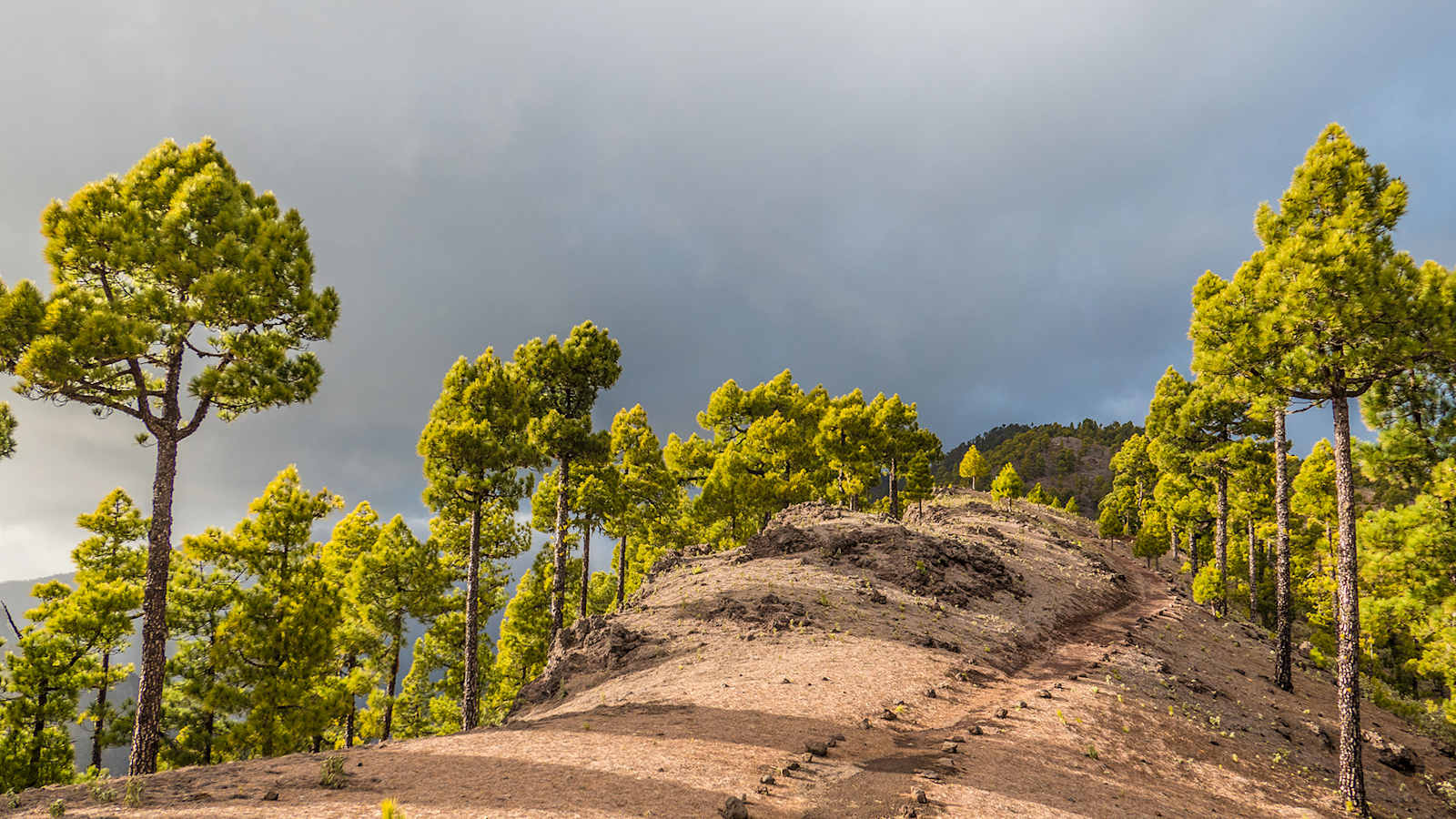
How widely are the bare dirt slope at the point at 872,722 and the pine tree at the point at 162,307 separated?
7.18 metres

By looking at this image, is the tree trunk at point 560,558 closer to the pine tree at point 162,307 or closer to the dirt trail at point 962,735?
the pine tree at point 162,307

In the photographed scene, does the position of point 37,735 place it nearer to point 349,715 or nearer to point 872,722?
point 349,715

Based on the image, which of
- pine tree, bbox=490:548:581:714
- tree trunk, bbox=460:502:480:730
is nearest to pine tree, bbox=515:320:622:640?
tree trunk, bbox=460:502:480:730

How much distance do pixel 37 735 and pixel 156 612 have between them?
12.9 meters

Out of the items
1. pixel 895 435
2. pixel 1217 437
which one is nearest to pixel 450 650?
pixel 895 435

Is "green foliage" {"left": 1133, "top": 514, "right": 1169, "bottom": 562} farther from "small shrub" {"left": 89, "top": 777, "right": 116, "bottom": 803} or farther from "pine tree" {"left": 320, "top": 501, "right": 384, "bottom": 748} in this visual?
"small shrub" {"left": 89, "top": 777, "right": 116, "bottom": 803}

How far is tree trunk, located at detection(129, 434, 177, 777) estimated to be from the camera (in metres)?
12.3

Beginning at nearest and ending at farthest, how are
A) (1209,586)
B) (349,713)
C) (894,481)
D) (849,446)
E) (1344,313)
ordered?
(1344,313) < (349,713) < (1209,586) < (849,446) < (894,481)

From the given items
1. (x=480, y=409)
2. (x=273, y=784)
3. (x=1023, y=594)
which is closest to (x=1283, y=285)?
(x=1023, y=594)

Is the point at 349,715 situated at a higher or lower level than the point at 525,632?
lower

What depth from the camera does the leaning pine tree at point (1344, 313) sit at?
1154 centimetres

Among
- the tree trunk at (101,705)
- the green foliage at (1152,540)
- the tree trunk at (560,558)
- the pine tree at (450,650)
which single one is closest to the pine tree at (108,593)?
the tree trunk at (101,705)

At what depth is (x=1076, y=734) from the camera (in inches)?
494

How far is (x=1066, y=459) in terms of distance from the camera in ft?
445
